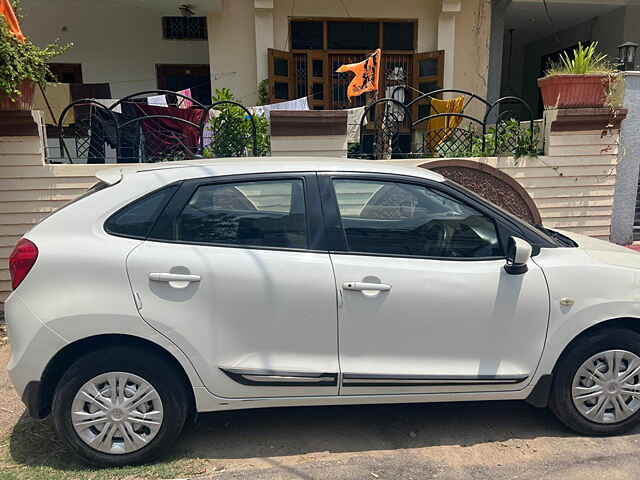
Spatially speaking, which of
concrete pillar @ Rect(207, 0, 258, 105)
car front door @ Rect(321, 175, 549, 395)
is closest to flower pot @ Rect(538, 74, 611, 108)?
car front door @ Rect(321, 175, 549, 395)

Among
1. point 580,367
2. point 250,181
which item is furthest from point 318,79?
point 580,367

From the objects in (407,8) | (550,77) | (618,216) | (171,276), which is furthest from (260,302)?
(407,8)

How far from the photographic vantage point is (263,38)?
8.34 metres

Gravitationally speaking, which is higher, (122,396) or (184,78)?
(184,78)

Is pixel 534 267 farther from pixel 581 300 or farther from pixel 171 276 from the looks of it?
pixel 171 276

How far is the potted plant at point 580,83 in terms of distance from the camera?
5312 mm

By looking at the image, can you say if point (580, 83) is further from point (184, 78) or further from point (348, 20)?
point (184, 78)

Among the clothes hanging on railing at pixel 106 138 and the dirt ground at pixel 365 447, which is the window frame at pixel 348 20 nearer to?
the clothes hanging on railing at pixel 106 138

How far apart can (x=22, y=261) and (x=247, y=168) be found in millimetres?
1278

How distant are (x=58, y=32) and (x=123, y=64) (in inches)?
48.5

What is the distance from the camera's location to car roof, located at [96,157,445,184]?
279 cm

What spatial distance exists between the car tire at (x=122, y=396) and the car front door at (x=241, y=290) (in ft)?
0.63

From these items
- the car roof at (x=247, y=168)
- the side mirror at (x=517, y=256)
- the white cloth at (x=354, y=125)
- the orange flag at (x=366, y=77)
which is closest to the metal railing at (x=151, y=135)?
the white cloth at (x=354, y=125)

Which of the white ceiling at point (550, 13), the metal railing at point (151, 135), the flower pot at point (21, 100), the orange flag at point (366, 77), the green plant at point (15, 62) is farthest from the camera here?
the white ceiling at point (550, 13)
